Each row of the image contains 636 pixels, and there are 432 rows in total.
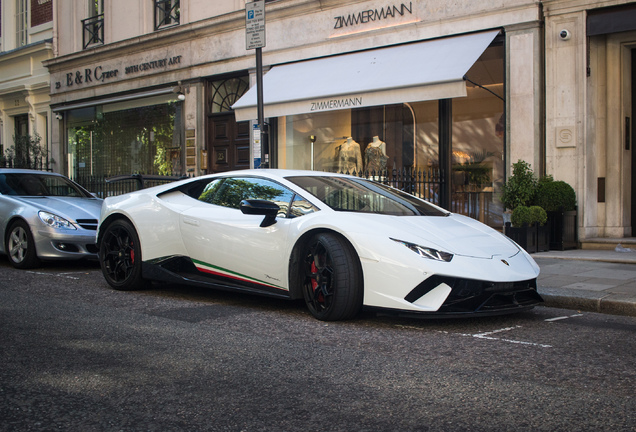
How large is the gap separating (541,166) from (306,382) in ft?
29.9

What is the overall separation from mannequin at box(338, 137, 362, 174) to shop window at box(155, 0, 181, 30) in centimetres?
682

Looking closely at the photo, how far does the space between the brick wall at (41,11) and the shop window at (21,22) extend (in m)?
0.59

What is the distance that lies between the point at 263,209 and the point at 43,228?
4.32 meters

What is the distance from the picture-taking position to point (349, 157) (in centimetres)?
1464

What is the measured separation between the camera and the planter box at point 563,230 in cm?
1074

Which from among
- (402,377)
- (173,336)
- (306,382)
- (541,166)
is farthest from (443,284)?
(541,166)

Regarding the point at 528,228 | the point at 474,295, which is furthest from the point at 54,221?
the point at 528,228

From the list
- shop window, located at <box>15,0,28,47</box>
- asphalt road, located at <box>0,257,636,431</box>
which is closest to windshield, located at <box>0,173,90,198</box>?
asphalt road, located at <box>0,257,636,431</box>

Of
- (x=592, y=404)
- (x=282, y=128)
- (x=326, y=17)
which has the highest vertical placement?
(x=326, y=17)

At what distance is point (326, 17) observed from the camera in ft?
48.3

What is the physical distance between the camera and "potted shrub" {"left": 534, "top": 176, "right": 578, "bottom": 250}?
10.8m

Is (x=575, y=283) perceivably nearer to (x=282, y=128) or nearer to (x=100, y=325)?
(x=100, y=325)

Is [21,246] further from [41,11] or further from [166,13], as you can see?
[41,11]

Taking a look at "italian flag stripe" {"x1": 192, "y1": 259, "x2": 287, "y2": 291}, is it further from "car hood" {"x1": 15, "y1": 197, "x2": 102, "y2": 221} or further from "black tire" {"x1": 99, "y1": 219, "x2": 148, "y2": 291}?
"car hood" {"x1": 15, "y1": 197, "x2": 102, "y2": 221}
